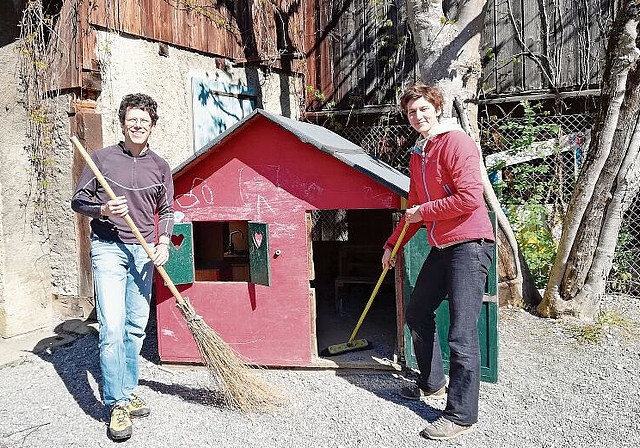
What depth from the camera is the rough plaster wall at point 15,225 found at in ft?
17.8

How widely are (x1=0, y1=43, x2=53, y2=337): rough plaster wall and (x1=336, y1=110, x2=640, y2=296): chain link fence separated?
16.6ft

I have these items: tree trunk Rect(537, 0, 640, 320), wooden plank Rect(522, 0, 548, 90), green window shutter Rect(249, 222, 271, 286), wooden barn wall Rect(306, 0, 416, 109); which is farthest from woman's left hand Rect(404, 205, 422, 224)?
wooden barn wall Rect(306, 0, 416, 109)

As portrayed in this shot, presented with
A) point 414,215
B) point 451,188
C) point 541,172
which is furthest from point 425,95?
point 541,172

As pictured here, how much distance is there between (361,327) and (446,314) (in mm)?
1674

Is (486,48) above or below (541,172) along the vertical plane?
above

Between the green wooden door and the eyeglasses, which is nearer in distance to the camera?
the eyeglasses

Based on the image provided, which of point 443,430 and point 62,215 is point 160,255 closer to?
point 443,430

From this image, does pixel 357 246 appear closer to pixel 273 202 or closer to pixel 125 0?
pixel 273 202

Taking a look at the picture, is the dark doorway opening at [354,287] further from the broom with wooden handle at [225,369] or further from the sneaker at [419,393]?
the broom with wooden handle at [225,369]

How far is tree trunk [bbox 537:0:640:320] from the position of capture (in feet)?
16.7

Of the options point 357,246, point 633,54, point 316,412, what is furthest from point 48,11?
point 633,54

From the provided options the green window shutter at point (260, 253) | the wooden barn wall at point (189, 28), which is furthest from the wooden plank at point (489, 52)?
the green window shutter at point (260, 253)

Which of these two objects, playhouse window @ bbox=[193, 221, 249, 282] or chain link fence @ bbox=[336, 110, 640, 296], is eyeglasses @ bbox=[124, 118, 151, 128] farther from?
chain link fence @ bbox=[336, 110, 640, 296]

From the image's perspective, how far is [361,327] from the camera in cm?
564
